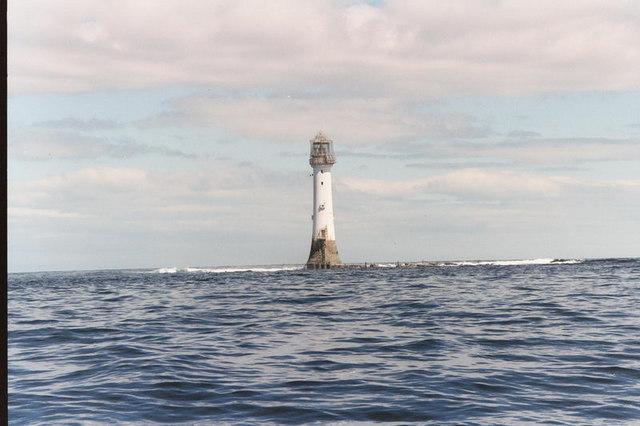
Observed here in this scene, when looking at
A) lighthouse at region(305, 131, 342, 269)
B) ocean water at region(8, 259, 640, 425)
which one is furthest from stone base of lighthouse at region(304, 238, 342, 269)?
ocean water at region(8, 259, 640, 425)

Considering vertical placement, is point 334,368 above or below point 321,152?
below

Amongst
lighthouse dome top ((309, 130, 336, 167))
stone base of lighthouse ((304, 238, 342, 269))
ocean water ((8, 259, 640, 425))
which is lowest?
ocean water ((8, 259, 640, 425))

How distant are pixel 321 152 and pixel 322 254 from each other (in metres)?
13.5

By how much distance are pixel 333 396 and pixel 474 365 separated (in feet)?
12.3

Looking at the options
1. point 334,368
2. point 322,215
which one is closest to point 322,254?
point 322,215

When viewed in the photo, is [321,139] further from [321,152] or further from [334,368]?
[334,368]

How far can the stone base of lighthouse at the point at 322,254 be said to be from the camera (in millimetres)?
82750

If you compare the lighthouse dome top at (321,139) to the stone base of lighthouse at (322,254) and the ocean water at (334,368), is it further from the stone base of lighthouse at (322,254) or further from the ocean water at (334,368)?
the ocean water at (334,368)

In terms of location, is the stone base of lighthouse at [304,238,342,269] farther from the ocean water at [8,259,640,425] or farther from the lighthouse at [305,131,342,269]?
the ocean water at [8,259,640,425]

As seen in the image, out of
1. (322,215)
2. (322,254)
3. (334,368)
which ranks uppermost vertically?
(322,215)

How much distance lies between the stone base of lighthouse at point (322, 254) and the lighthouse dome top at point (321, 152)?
10133 millimetres

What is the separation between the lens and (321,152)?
83938mm

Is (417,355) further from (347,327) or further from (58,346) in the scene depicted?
(58,346)

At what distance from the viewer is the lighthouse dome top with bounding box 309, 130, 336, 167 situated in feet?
273
